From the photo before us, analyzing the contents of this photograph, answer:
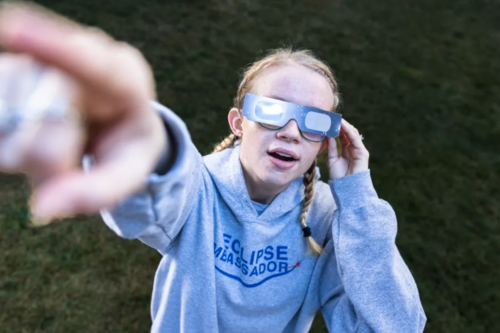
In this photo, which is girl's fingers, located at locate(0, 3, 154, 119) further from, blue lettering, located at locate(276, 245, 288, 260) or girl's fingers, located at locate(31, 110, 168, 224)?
blue lettering, located at locate(276, 245, 288, 260)

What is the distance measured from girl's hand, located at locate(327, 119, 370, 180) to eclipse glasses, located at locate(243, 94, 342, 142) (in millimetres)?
130

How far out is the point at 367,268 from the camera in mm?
1358

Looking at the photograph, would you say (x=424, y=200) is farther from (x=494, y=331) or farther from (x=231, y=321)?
(x=231, y=321)

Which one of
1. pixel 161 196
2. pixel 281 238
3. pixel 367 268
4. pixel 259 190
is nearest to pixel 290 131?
pixel 259 190

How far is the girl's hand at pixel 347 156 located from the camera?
1.51m

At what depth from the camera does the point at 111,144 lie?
0.60 m

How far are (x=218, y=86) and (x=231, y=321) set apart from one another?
8.65ft

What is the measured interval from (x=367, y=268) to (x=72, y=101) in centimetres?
114

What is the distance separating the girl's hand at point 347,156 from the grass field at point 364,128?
1.43 metres

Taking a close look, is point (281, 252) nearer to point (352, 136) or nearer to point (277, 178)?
point (277, 178)

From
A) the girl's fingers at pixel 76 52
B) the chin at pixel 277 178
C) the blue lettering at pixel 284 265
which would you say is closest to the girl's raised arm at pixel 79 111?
the girl's fingers at pixel 76 52

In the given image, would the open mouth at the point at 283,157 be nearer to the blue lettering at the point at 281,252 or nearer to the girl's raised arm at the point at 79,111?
the blue lettering at the point at 281,252

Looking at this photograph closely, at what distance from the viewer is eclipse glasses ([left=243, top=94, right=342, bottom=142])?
4.59 ft

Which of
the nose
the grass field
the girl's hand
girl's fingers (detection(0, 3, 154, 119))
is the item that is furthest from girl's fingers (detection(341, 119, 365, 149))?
the grass field
